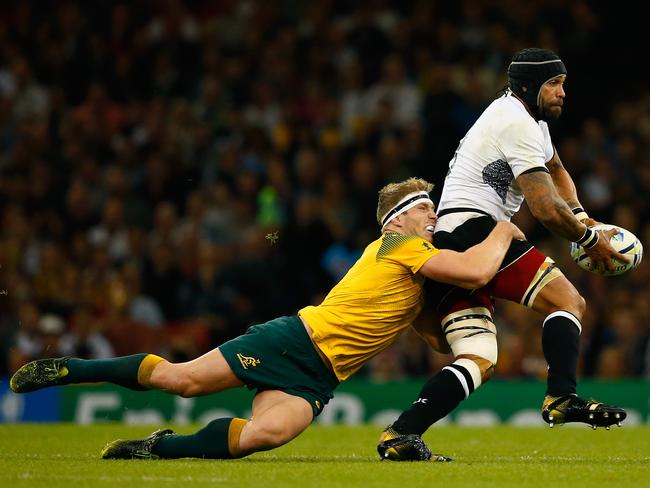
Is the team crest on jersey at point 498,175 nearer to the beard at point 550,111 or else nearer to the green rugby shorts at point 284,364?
the beard at point 550,111

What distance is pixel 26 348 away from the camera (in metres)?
13.0

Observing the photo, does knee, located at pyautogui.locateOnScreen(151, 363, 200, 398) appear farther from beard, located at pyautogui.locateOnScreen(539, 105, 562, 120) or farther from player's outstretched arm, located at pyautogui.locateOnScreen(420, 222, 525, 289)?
beard, located at pyautogui.locateOnScreen(539, 105, 562, 120)

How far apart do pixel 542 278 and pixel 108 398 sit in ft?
23.0

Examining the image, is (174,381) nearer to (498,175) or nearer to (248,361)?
(248,361)

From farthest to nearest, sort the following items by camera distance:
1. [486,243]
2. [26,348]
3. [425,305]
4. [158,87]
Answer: [158,87]
[26,348]
[425,305]
[486,243]

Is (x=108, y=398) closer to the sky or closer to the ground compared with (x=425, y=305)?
closer to the ground

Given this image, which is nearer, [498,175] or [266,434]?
[266,434]

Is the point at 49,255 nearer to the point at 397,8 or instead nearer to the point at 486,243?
the point at 397,8

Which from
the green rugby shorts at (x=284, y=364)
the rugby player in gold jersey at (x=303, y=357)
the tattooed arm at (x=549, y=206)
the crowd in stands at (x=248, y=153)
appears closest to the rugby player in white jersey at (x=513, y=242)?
the tattooed arm at (x=549, y=206)

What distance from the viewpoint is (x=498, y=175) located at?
732 cm

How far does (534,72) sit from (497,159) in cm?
56

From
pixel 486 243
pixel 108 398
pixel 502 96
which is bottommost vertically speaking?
pixel 108 398

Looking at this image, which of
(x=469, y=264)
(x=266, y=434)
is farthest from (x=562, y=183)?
(x=266, y=434)

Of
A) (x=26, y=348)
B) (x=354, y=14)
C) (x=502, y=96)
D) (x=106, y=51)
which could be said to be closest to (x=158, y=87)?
(x=106, y=51)
